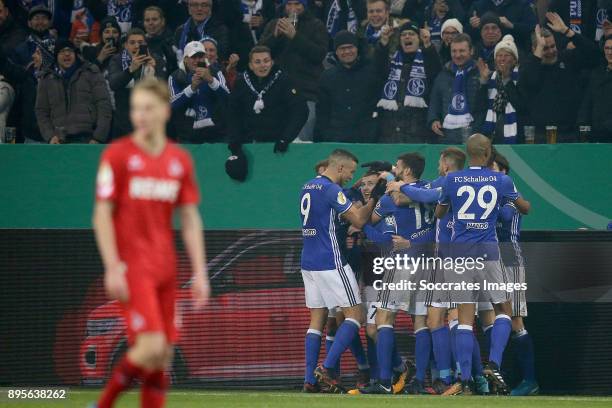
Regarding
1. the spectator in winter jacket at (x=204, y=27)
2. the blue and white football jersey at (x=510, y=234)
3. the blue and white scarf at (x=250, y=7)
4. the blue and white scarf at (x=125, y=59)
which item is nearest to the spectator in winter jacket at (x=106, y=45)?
the blue and white scarf at (x=125, y=59)

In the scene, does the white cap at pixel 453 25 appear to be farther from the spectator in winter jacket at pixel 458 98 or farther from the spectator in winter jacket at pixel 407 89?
the spectator in winter jacket at pixel 458 98

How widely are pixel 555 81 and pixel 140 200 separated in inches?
335

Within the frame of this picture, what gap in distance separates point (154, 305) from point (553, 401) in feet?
19.7

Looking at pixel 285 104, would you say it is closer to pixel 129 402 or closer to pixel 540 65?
pixel 540 65

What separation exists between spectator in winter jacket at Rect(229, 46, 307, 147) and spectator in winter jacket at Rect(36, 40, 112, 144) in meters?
1.54

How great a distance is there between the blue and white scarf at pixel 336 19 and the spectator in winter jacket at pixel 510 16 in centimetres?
145

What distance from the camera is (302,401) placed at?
10.7 metres

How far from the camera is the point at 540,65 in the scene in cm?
1381

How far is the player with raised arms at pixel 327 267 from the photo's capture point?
37.8 feet

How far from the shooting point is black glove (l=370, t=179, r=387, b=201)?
12.3m

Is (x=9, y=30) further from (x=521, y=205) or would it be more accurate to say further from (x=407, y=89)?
(x=521, y=205)

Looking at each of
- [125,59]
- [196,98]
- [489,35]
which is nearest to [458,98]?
[489,35]

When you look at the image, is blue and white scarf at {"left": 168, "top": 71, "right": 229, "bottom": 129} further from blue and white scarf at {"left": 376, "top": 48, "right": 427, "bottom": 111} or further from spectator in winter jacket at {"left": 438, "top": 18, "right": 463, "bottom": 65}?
spectator in winter jacket at {"left": 438, "top": 18, "right": 463, "bottom": 65}

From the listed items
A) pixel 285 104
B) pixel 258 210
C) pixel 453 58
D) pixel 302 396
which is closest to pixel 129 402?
pixel 302 396
